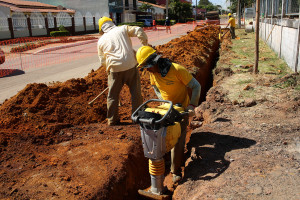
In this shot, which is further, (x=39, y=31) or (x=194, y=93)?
(x=39, y=31)

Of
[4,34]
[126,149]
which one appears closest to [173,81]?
[126,149]

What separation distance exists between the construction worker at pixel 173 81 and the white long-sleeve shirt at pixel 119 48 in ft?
3.92

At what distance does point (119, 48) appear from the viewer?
5.07m

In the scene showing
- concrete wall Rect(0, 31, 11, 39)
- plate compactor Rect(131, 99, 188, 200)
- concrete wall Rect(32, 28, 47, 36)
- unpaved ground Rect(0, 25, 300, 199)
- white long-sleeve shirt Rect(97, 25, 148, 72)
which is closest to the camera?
plate compactor Rect(131, 99, 188, 200)

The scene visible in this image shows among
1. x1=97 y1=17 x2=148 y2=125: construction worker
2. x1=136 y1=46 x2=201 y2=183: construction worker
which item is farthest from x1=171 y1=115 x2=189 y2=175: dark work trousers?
x1=97 y1=17 x2=148 y2=125: construction worker

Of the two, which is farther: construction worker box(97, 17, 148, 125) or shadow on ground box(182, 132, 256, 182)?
construction worker box(97, 17, 148, 125)

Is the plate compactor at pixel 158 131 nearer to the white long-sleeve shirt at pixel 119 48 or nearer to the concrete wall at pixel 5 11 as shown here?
the white long-sleeve shirt at pixel 119 48

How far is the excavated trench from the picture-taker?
3.73 metres

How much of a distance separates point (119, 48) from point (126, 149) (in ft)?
6.03

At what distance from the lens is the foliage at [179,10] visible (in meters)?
58.7

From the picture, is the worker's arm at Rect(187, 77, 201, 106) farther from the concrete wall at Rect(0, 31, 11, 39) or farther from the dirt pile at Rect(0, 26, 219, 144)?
the concrete wall at Rect(0, 31, 11, 39)

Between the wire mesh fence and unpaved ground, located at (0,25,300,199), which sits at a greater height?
the wire mesh fence

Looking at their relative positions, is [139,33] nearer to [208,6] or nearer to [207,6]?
[208,6]

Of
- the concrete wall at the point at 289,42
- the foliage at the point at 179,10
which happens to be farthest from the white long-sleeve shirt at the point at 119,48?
the foliage at the point at 179,10
